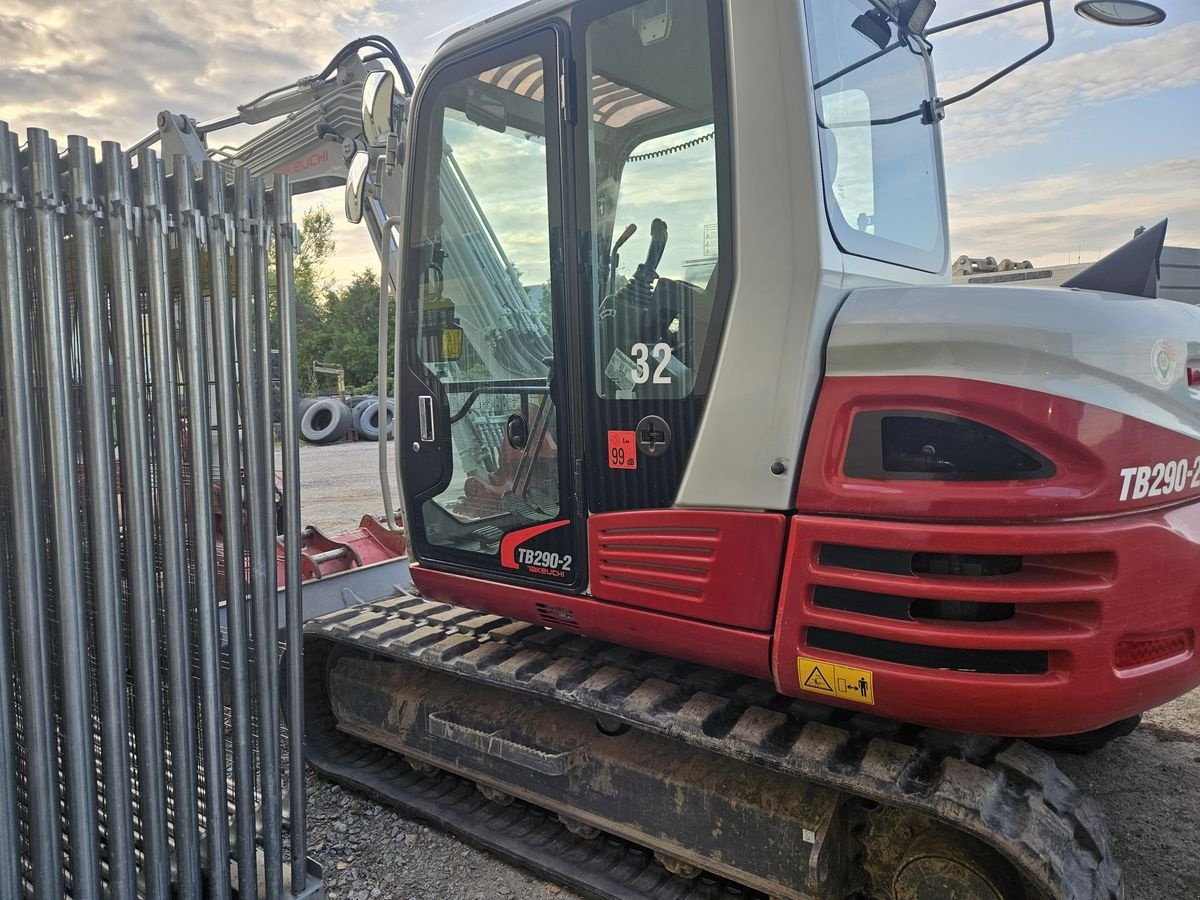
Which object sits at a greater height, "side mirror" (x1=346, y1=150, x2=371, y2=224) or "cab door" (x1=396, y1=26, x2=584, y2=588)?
"side mirror" (x1=346, y1=150, x2=371, y2=224)

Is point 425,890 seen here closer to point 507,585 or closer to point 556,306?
point 507,585

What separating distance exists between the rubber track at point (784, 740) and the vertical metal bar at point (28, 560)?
132cm

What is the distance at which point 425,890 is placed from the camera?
9.82 feet

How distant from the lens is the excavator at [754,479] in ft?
6.86

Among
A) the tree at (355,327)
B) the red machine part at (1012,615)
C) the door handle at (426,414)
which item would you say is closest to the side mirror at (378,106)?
the door handle at (426,414)

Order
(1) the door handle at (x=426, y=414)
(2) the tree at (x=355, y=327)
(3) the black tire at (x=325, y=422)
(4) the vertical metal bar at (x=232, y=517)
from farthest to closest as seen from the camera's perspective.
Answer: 1. (2) the tree at (x=355, y=327)
2. (3) the black tire at (x=325, y=422)
3. (1) the door handle at (x=426, y=414)
4. (4) the vertical metal bar at (x=232, y=517)

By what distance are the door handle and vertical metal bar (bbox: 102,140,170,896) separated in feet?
3.75

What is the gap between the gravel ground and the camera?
2994mm

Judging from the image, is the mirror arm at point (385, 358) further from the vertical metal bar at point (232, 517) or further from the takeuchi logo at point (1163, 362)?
the takeuchi logo at point (1163, 362)

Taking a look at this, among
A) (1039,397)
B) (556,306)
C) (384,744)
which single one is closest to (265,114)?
(556,306)

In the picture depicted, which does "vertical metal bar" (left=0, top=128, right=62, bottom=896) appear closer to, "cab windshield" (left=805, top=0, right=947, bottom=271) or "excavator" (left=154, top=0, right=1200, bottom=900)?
"excavator" (left=154, top=0, right=1200, bottom=900)

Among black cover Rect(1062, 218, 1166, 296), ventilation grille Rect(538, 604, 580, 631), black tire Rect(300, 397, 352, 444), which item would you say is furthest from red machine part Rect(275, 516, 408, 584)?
black tire Rect(300, 397, 352, 444)

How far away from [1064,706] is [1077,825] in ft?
1.57

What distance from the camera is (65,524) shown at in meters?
2.12
